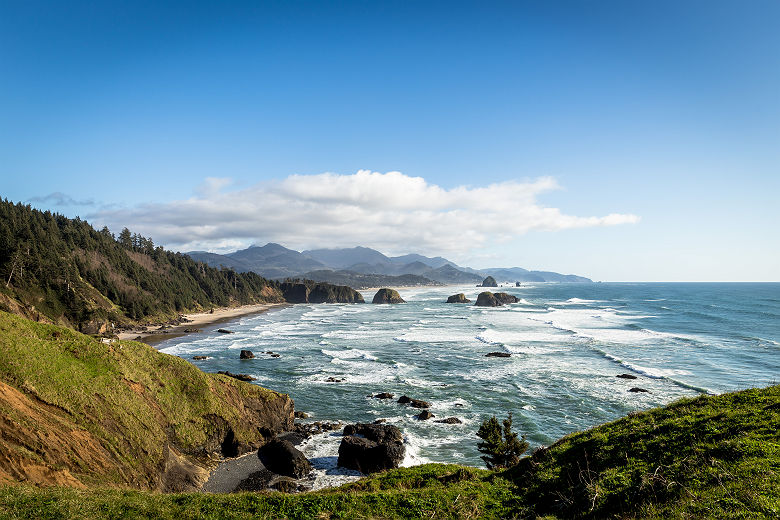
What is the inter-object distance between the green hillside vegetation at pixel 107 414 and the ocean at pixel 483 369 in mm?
7073

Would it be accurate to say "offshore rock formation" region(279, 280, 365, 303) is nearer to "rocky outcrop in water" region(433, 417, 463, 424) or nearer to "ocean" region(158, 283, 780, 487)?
"ocean" region(158, 283, 780, 487)

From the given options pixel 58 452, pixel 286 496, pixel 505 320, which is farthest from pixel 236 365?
pixel 505 320

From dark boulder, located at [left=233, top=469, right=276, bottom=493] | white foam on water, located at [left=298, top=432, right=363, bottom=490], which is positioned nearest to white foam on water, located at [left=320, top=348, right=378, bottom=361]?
white foam on water, located at [left=298, top=432, right=363, bottom=490]

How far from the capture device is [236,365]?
48.9 meters

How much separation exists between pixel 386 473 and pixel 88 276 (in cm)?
9731

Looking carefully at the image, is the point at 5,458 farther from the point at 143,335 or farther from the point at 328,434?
the point at 143,335

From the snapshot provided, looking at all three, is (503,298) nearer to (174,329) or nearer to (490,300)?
(490,300)

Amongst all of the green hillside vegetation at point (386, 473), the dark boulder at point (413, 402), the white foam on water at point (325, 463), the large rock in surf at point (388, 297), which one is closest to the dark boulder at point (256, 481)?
the white foam on water at point (325, 463)

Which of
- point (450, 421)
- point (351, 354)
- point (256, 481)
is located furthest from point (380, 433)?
point (351, 354)

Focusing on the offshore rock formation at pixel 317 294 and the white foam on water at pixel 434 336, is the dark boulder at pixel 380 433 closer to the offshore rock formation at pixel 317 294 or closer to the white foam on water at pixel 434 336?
the white foam on water at pixel 434 336

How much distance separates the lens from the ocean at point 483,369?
3086 cm

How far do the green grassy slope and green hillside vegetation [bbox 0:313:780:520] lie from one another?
0.14ft

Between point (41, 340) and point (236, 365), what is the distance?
30.8 metres

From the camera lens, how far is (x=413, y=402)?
34875 mm
